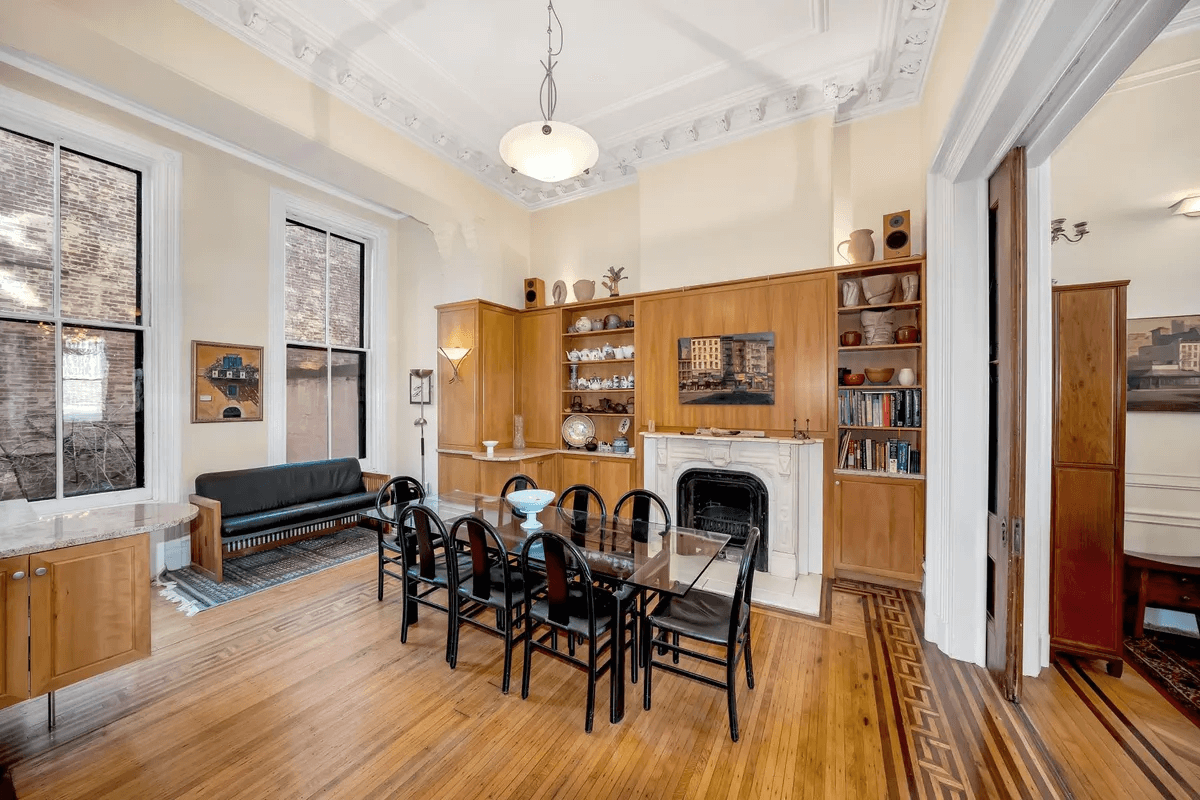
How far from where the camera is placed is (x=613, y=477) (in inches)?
193

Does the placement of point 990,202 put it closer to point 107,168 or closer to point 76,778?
point 76,778

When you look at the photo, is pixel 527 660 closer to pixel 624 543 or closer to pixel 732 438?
pixel 624 543

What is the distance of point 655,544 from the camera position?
262 cm

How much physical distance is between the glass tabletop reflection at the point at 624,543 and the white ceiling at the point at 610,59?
3.28m

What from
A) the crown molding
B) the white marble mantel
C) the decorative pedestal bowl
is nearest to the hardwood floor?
the decorative pedestal bowl

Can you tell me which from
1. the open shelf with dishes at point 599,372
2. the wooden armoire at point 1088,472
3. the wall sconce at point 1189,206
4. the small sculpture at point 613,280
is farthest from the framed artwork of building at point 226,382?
the wall sconce at point 1189,206

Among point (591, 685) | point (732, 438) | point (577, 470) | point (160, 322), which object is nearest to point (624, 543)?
point (591, 685)

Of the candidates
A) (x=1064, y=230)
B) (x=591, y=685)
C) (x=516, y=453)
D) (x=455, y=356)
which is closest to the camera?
(x=591, y=685)

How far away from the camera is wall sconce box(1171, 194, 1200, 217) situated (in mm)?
2656

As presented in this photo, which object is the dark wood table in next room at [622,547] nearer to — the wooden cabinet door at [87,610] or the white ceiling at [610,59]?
the wooden cabinet door at [87,610]

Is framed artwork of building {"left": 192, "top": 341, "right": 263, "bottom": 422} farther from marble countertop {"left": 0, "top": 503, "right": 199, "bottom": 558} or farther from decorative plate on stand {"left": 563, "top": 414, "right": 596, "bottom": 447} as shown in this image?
decorative plate on stand {"left": 563, "top": 414, "right": 596, "bottom": 447}

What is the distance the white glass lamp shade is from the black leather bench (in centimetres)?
377

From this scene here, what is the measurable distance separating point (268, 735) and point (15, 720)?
1240 mm

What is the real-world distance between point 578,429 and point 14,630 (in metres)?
4.05
